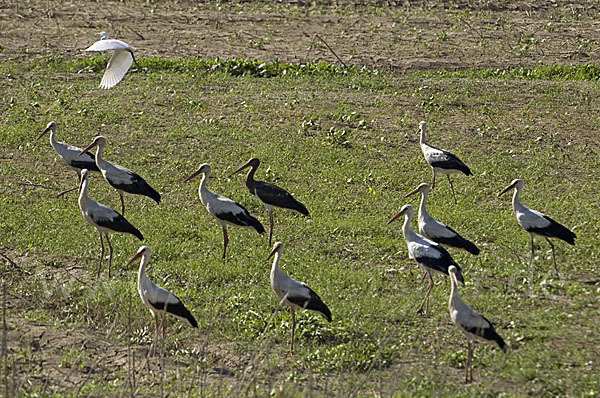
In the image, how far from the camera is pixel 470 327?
8.41 metres

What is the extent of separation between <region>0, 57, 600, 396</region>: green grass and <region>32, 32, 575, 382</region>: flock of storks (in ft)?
1.11

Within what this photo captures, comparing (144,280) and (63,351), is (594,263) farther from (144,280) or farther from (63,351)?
(63,351)

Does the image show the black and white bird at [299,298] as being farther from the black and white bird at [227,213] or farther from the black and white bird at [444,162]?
the black and white bird at [444,162]

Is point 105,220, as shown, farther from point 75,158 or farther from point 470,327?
point 470,327

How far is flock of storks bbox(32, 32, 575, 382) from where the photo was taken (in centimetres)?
893

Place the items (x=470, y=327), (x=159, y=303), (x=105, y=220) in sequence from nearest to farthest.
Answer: (x=470, y=327) → (x=159, y=303) → (x=105, y=220)

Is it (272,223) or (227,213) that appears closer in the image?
(227,213)

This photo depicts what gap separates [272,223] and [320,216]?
0.80m

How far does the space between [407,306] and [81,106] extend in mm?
9077

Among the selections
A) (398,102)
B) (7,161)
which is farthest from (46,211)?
(398,102)

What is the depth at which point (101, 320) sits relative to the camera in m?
9.70

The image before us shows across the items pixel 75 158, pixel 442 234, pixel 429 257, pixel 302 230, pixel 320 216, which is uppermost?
pixel 429 257

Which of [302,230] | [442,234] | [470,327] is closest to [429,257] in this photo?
[442,234]

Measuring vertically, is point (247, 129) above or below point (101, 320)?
below
